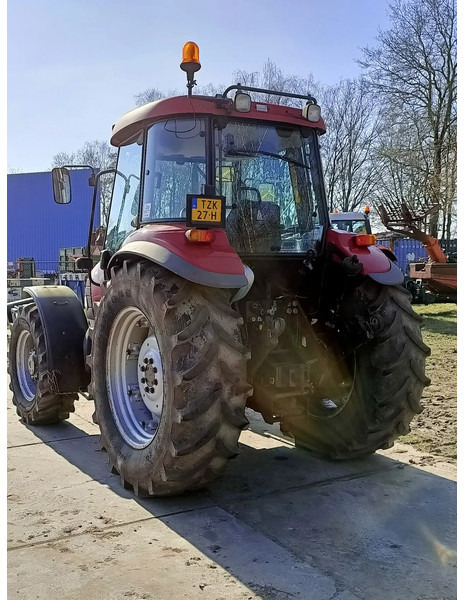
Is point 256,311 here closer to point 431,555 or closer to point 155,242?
point 155,242

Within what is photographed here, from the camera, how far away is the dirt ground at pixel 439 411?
15.0 ft

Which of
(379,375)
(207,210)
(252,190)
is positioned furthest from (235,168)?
(379,375)

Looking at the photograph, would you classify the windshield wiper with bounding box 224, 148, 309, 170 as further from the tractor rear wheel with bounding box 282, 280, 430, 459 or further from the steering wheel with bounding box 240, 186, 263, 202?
the tractor rear wheel with bounding box 282, 280, 430, 459

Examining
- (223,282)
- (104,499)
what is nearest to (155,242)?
(223,282)

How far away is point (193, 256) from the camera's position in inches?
130

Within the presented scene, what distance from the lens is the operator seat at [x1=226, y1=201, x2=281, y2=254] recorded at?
3941 millimetres

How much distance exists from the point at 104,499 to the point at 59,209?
29523mm

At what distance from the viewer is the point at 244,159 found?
3975mm

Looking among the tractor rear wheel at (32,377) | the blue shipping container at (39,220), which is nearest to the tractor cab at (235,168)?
the tractor rear wheel at (32,377)

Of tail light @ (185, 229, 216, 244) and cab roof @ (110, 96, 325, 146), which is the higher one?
cab roof @ (110, 96, 325, 146)

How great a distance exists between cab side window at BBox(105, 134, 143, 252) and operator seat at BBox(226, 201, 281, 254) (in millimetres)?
721

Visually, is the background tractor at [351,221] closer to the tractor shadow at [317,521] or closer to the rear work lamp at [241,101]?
the tractor shadow at [317,521]

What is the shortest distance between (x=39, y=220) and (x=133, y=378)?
29.5 m

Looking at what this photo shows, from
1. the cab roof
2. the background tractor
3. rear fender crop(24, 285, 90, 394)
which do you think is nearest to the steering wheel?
the cab roof
